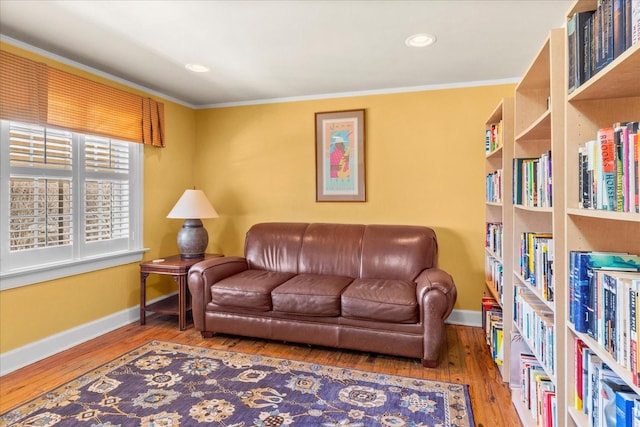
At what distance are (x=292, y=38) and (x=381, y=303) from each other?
196cm

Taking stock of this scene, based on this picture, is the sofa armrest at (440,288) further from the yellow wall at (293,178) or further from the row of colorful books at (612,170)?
the row of colorful books at (612,170)

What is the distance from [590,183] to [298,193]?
118 inches

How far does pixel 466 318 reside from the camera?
11.2 ft

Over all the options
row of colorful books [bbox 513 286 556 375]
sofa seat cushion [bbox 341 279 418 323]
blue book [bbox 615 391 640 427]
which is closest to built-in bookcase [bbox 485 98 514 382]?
row of colorful books [bbox 513 286 556 375]

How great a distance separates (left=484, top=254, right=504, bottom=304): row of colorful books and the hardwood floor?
50 cm

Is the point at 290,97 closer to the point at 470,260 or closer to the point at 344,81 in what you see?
the point at 344,81

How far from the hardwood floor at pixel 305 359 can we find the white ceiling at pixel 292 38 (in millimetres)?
2282

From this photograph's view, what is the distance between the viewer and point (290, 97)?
3.90 meters

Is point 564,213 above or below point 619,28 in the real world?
below

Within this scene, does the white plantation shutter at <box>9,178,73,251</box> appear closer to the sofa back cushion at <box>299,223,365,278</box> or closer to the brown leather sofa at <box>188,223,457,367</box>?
the brown leather sofa at <box>188,223,457,367</box>

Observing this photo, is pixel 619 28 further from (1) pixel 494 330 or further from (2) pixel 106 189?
(2) pixel 106 189

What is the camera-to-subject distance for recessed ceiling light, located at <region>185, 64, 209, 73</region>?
2977mm

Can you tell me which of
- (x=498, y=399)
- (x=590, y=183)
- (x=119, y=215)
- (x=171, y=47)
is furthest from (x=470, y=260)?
(x=119, y=215)

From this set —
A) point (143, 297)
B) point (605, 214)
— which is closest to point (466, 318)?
point (605, 214)
